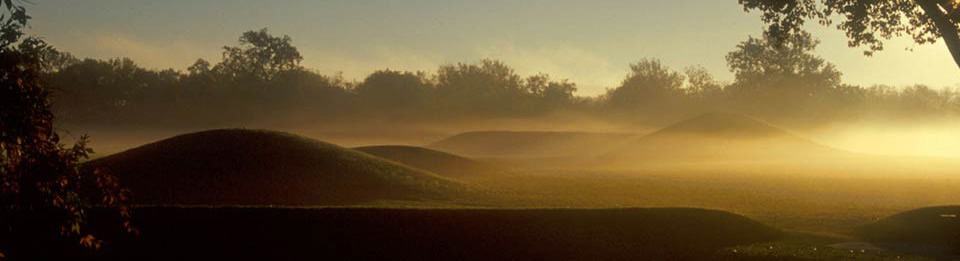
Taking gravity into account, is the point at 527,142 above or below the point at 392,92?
below

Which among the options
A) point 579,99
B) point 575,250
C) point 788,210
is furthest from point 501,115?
point 575,250

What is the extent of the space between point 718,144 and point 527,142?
29.0 metres

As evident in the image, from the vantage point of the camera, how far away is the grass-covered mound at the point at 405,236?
18484 mm

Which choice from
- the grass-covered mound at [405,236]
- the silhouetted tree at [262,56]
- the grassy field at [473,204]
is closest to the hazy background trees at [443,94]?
the silhouetted tree at [262,56]

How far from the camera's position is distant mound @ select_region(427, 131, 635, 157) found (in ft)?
340

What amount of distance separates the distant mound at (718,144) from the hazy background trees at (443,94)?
5701cm

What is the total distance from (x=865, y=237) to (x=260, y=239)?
18690 millimetres

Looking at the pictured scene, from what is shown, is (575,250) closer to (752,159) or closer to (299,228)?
(299,228)

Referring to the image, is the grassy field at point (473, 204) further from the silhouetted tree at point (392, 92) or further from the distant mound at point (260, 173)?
the silhouetted tree at point (392, 92)

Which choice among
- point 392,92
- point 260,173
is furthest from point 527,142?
point 260,173

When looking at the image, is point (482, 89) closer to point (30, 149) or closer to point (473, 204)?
point (473, 204)

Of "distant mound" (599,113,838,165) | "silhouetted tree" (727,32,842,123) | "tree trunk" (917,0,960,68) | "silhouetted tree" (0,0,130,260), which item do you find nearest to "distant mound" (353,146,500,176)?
"distant mound" (599,113,838,165)

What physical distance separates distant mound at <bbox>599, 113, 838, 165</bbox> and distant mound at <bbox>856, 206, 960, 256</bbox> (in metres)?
51.0

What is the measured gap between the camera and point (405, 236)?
19469 millimetres
